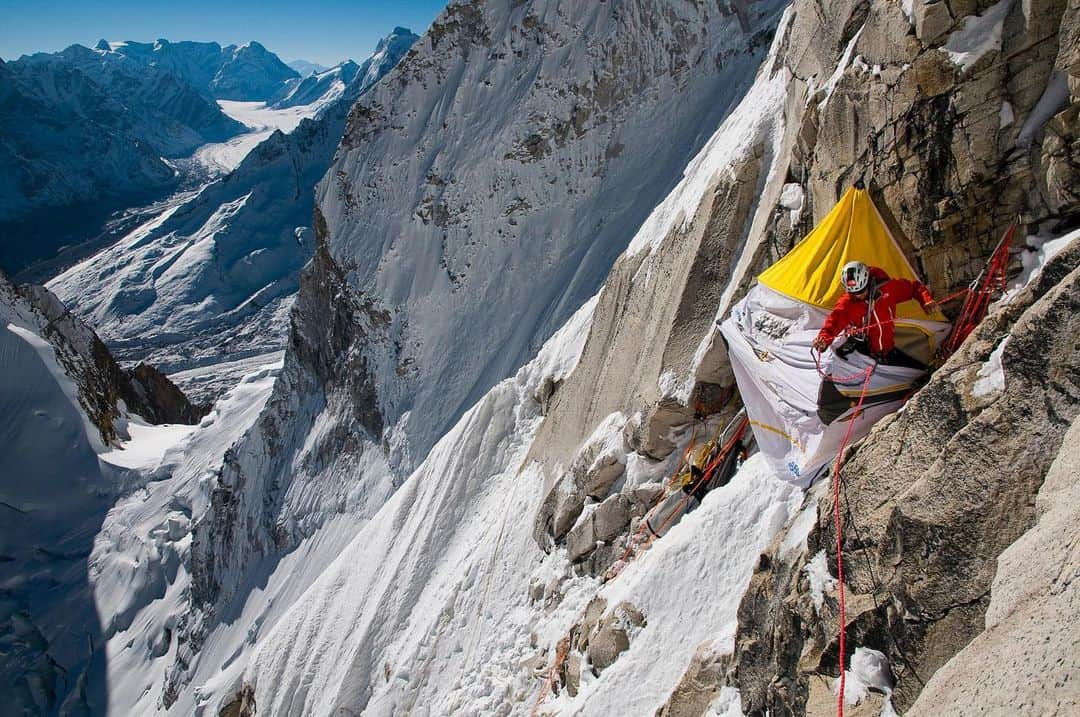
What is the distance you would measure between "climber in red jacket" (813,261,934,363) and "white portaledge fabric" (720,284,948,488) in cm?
15

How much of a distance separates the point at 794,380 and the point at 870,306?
963 millimetres

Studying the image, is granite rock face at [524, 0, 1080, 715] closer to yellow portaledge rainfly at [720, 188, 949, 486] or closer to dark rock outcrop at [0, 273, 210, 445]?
yellow portaledge rainfly at [720, 188, 949, 486]

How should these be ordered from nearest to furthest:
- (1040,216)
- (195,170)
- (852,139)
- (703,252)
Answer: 1. (1040,216)
2. (852,139)
3. (703,252)
4. (195,170)

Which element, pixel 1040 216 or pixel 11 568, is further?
pixel 11 568

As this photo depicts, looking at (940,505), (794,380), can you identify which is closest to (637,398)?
(794,380)

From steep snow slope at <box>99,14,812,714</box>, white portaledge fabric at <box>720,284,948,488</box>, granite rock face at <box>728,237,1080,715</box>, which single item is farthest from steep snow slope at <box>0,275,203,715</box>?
granite rock face at <box>728,237,1080,715</box>

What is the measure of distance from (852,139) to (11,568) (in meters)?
53.2

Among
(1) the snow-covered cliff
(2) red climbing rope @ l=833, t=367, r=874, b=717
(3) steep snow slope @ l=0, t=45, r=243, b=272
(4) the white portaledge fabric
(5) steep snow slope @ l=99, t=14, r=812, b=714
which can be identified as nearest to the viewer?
(1) the snow-covered cliff

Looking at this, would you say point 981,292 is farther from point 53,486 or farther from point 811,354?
point 53,486

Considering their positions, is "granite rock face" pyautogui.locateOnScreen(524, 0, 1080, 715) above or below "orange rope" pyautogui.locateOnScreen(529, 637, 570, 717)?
above

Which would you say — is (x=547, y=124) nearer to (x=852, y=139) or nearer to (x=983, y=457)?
(x=852, y=139)

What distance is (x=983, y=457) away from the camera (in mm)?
3457

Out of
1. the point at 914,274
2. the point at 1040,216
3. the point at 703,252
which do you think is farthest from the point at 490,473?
the point at 1040,216

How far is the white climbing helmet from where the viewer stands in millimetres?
5535
